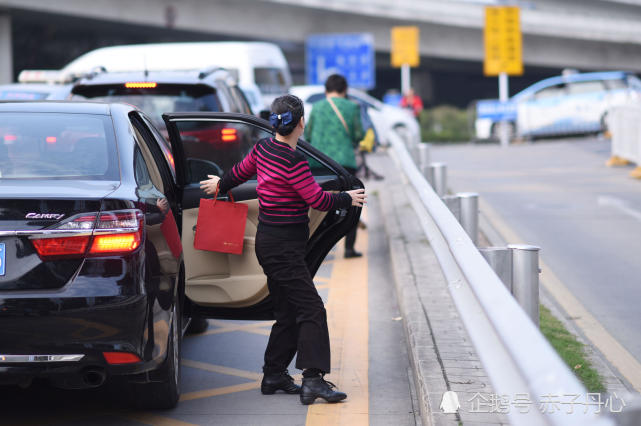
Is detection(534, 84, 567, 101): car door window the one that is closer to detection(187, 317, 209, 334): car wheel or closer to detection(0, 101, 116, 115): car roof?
detection(187, 317, 209, 334): car wheel

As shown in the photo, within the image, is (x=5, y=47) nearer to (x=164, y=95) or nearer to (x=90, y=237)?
(x=164, y=95)

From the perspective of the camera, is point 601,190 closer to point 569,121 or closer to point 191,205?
point 191,205

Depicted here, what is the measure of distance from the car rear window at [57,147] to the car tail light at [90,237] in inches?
16.8

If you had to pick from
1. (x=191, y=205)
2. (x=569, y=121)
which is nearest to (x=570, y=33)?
(x=569, y=121)

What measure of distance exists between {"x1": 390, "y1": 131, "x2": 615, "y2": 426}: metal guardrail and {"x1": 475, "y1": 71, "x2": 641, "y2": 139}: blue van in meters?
27.7

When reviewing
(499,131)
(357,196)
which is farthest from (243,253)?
(499,131)

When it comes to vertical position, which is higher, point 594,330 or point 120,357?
point 120,357

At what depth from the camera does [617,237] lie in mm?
10984

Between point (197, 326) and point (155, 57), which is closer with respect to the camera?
point (197, 326)

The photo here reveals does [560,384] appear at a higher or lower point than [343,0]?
lower

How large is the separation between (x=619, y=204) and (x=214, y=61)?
26.9 ft

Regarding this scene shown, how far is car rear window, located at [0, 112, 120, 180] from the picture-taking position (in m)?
4.89

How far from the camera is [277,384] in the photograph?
559 centimetres

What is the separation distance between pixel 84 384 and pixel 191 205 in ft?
5.22
